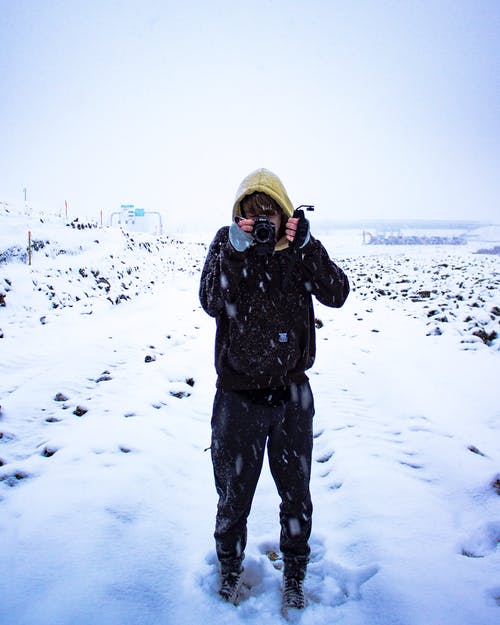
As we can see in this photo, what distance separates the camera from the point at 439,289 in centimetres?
1027

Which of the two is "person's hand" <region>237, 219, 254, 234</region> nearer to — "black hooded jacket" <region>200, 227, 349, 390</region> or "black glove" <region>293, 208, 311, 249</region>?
"black hooded jacket" <region>200, 227, 349, 390</region>

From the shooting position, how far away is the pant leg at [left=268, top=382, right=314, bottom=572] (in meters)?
1.86

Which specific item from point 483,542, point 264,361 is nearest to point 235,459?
point 264,361

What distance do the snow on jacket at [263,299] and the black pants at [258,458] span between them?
10cm

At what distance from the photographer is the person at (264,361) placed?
178 centimetres

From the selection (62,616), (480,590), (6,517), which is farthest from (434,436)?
(6,517)

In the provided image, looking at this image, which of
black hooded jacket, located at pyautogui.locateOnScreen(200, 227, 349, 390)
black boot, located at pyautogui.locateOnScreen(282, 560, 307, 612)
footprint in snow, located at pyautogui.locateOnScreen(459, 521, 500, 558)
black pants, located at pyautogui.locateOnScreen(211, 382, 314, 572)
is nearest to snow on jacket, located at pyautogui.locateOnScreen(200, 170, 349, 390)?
black hooded jacket, located at pyautogui.locateOnScreen(200, 227, 349, 390)

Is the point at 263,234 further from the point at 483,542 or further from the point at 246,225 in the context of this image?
the point at 483,542

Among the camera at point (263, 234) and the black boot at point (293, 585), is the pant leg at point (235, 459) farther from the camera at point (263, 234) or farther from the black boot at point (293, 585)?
the camera at point (263, 234)

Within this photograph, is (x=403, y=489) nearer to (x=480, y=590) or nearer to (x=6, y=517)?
(x=480, y=590)

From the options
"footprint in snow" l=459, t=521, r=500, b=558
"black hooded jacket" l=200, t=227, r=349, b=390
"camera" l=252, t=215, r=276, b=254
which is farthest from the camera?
"footprint in snow" l=459, t=521, r=500, b=558

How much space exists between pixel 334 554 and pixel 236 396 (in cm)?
120

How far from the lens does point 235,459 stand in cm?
183

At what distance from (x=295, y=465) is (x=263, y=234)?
3.76ft
